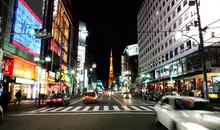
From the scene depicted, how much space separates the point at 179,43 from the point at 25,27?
3280 centimetres

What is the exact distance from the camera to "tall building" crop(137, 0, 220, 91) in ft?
108

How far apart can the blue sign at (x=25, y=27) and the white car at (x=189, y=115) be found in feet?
72.6

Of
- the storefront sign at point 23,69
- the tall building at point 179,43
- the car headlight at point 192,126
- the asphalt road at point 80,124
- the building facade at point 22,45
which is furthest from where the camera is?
the tall building at point 179,43

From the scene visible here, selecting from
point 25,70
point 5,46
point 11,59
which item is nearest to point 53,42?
point 25,70

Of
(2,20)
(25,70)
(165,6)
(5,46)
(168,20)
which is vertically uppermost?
(165,6)

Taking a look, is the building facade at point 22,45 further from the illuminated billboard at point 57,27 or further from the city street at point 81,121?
the city street at point 81,121

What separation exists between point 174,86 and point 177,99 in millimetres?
46119

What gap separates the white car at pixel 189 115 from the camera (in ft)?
17.5

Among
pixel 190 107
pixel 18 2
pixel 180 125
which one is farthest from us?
pixel 18 2

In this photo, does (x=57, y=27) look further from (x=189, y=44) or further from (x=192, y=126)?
(x=192, y=126)

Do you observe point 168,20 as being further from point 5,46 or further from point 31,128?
point 31,128

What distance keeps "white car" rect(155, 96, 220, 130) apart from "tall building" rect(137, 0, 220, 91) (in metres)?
13.5

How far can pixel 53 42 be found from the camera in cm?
4512

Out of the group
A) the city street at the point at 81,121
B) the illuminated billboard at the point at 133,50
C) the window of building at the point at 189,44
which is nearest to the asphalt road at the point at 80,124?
the city street at the point at 81,121
